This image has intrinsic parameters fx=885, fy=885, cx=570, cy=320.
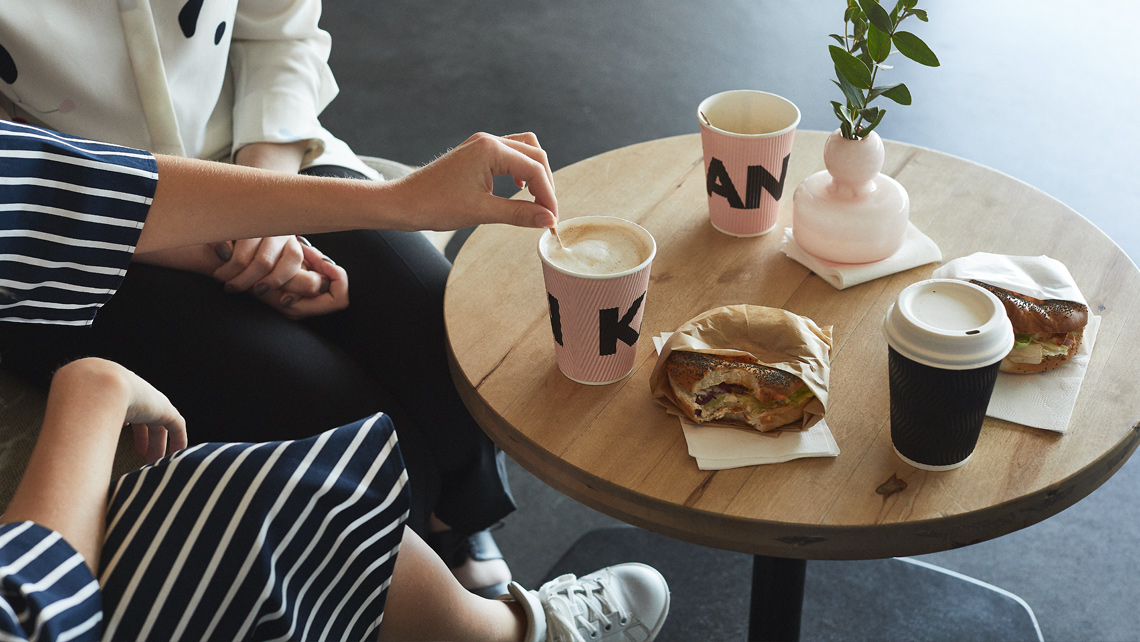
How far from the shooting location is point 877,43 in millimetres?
907

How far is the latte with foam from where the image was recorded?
34.7 inches

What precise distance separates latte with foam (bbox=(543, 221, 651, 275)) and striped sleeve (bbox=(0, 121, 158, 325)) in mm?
460

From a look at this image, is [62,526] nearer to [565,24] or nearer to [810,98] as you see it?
[810,98]

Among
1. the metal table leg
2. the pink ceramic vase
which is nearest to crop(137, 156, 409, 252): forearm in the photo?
the pink ceramic vase

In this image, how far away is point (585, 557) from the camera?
5.34 feet

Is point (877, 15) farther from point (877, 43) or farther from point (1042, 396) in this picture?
point (1042, 396)

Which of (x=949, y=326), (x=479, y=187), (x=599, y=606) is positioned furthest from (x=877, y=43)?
(x=599, y=606)

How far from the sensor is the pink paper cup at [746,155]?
106cm

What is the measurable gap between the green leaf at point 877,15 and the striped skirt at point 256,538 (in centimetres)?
63

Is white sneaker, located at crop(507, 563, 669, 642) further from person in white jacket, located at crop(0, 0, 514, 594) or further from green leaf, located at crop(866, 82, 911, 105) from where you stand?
green leaf, located at crop(866, 82, 911, 105)

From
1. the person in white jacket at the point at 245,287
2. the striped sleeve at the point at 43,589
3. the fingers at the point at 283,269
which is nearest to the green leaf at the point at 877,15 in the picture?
the person in white jacket at the point at 245,287

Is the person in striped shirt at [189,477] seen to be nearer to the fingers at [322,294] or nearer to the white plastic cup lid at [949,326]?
the fingers at [322,294]

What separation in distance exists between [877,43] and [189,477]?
790 mm

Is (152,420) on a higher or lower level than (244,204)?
lower
